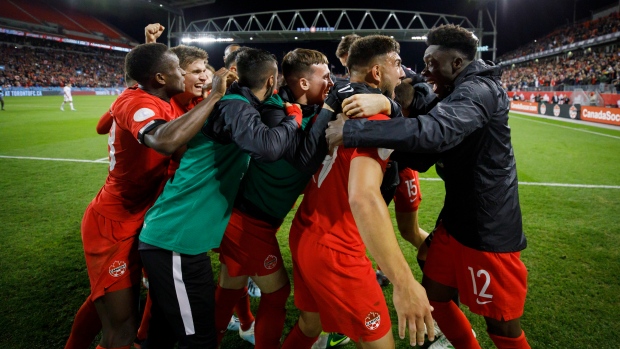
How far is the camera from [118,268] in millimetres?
2336

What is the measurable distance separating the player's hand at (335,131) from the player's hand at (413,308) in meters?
0.65

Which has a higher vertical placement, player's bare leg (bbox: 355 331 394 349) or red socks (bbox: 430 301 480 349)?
player's bare leg (bbox: 355 331 394 349)

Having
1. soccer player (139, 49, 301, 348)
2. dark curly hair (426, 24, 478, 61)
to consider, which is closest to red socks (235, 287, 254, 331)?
soccer player (139, 49, 301, 348)

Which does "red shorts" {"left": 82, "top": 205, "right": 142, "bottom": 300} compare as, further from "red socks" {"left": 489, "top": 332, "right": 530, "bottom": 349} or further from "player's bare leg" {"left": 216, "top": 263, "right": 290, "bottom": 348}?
"red socks" {"left": 489, "top": 332, "right": 530, "bottom": 349}

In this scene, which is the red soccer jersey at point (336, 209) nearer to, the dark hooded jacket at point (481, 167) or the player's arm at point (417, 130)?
the player's arm at point (417, 130)

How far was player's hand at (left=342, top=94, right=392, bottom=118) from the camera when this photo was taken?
1.72 m

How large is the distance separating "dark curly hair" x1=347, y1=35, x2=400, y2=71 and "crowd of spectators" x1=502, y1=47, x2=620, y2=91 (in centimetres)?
2299

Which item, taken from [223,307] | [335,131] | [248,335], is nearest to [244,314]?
[248,335]

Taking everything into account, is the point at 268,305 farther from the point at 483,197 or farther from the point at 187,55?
the point at 187,55

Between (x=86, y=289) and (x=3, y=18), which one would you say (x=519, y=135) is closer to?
(x=86, y=289)

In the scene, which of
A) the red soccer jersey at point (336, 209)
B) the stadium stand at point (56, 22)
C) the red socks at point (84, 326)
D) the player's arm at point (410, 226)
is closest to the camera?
the red soccer jersey at point (336, 209)

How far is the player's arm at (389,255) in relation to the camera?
5.01ft

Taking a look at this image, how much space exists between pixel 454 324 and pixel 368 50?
1778mm

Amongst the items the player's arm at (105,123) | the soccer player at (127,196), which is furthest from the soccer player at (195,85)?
the soccer player at (127,196)
